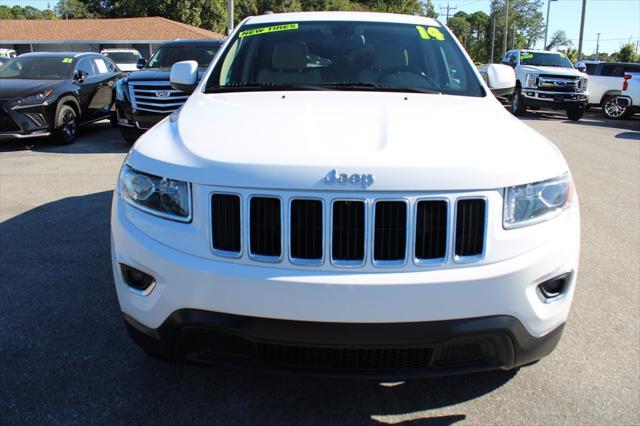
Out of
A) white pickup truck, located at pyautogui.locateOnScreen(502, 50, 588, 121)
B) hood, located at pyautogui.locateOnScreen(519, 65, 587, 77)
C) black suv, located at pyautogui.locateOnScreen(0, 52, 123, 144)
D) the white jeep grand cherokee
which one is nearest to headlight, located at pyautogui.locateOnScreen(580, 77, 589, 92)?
white pickup truck, located at pyautogui.locateOnScreen(502, 50, 588, 121)

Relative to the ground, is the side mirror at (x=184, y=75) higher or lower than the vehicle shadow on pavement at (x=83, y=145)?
higher

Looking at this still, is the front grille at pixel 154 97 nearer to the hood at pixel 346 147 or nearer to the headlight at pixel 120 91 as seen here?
Result: the headlight at pixel 120 91

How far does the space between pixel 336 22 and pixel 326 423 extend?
8.77 feet

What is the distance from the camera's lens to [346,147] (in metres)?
2.13

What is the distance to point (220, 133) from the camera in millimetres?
2350

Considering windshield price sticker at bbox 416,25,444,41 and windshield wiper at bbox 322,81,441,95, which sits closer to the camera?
windshield wiper at bbox 322,81,441,95

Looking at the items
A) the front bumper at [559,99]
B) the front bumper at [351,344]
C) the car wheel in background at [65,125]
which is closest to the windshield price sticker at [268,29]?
the front bumper at [351,344]

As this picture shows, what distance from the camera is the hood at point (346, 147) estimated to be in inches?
78.9

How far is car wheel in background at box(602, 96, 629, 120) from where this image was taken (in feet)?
55.2

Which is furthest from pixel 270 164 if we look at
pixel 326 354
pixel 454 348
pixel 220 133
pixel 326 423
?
pixel 326 423

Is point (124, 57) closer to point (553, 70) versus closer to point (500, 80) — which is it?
point (553, 70)

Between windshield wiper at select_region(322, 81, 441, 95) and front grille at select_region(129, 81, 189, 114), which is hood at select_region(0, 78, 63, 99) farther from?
windshield wiper at select_region(322, 81, 441, 95)

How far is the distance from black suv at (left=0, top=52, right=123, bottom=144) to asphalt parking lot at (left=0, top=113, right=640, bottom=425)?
5.28 metres

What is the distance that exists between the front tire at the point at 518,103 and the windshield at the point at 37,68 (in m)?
12.5
